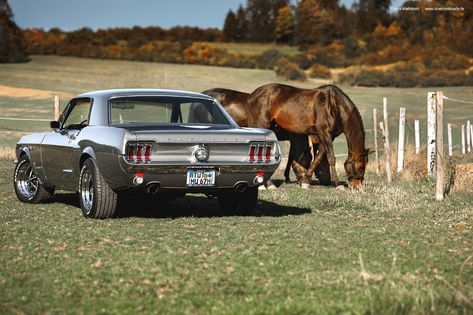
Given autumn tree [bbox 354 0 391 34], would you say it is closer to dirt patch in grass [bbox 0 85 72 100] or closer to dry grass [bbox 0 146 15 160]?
dirt patch in grass [bbox 0 85 72 100]

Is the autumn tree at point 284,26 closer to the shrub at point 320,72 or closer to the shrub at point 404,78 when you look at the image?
the shrub at point 320,72

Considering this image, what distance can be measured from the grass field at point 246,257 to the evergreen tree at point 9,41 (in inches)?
2506

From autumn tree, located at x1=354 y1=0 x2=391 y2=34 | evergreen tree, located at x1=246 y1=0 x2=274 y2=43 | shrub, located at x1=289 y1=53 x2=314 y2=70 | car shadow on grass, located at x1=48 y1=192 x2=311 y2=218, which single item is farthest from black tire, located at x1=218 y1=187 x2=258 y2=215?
evergreen tree, located at x1=246 y1=0 x2=274 y2=43

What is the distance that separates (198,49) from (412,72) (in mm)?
25940

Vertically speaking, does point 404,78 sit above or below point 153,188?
above

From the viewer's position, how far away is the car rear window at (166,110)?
11305 mm

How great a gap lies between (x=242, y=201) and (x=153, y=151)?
1.91 metres

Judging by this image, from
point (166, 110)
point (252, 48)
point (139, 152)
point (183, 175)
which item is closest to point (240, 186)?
point (183, 175)

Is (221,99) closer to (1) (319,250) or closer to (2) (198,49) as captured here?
(1) (319,250)

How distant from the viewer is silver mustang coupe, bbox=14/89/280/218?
10.1m

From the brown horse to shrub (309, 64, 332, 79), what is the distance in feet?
165

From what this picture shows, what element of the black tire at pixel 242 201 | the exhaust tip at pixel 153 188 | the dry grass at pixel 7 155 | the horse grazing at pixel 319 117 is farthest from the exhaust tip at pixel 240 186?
the dry grass at pixel 7 155

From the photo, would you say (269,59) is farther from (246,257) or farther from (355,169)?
(246,257)

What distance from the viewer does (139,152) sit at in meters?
10.1
